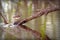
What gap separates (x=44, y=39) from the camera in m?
1.35

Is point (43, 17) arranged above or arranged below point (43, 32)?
above

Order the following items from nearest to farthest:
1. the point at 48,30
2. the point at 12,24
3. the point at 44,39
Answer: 1. the point at 44,39
2. the point at 48,30
3. the point at 12,24

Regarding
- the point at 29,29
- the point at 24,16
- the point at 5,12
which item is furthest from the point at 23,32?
the point at 5,12

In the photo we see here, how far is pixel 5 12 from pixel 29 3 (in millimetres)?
263

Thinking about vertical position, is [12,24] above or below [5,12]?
below

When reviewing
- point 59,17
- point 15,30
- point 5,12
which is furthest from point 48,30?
point 5,12

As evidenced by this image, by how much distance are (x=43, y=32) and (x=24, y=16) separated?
0.27m

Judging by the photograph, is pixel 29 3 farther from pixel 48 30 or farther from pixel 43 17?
pixel 48 30

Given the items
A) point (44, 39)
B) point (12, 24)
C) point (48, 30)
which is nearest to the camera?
point (44, 39)

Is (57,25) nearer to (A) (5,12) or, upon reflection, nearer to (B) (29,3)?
(B) (29,3)

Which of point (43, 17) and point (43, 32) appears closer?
point (43, 32)

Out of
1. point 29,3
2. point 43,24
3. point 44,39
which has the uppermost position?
point 29,3

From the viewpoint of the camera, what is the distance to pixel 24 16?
1.55m

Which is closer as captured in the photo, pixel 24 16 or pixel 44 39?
pixel 44 39
